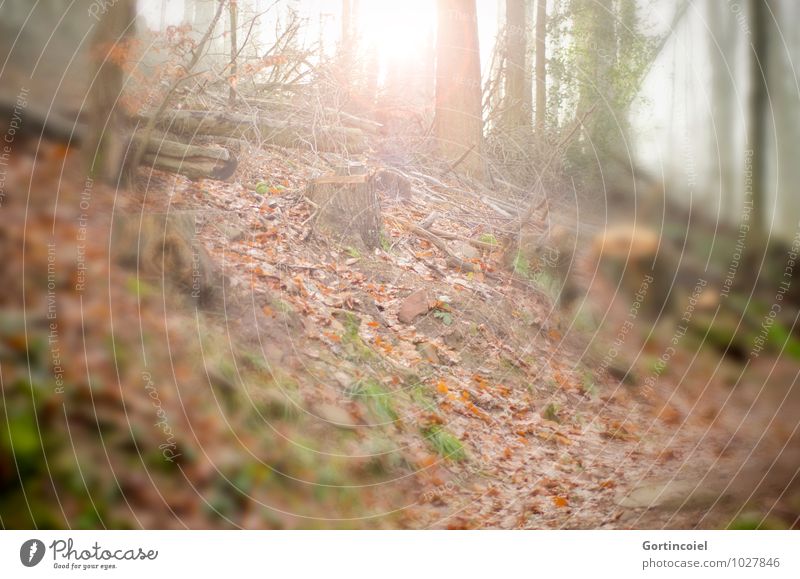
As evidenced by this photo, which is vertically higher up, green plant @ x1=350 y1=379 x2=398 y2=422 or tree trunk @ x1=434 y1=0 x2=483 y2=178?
tree trunk @ x1=434 y1=0 x2=483 y2=178

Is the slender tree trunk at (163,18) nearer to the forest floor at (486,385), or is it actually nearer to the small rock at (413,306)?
the forest floor at (486,385)

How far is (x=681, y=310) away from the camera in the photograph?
11.5 ft

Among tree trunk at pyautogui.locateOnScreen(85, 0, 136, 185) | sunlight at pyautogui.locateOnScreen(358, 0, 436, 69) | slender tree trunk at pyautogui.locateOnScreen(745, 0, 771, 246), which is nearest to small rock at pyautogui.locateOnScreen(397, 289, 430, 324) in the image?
sunlight at pyautogui.locateOnScreen(358, 0, 436, 69)

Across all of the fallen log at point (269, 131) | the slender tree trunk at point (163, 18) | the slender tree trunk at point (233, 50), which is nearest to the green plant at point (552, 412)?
the fallen log at point (269, 131)

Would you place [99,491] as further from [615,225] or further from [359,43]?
[615,225]

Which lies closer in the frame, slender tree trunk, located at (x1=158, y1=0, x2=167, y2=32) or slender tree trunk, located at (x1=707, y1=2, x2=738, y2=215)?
slender tree trunk, located at (x1=158, y1=0, x2=167, y2=32)

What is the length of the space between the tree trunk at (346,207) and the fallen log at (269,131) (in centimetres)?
22

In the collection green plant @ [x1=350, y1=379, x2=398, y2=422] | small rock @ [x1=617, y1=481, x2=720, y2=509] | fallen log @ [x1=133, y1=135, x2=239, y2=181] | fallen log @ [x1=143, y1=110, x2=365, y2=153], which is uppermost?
fallen log @ [x1=143, y1=110, x2=365, y2=153]

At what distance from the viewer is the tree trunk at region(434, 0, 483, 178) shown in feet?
11.5

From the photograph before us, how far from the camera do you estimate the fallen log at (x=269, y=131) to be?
3.22m

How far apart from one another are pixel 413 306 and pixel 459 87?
1.48m

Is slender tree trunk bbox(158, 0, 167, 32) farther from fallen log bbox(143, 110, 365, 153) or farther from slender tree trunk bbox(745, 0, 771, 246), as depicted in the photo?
slender tree trunk bbox(745, 0, 771, 246)

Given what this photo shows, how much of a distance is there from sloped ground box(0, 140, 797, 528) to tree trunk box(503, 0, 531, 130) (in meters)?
0.59

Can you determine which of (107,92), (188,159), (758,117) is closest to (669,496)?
(758,117)
